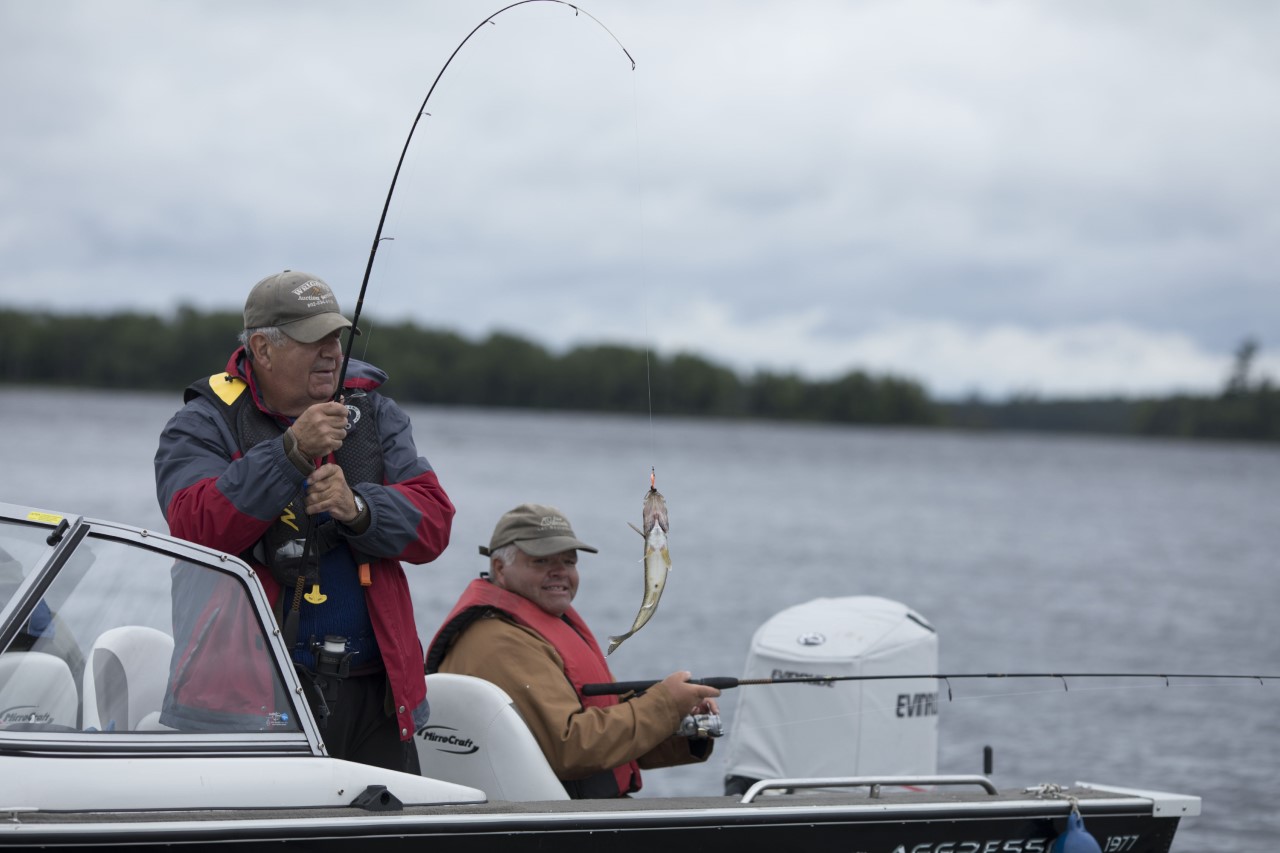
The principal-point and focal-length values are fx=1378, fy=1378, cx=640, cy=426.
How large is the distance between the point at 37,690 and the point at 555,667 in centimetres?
165

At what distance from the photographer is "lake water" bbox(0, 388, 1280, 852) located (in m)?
11.3

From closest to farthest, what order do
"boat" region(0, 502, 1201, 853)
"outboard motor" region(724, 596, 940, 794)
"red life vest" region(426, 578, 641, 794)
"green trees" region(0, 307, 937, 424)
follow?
"boat" region(0, 502, 1201, 853) → "red life vest" region(426, 578, 641, 794) → "outboard motor" region(724, 596, 940, 794) → "green trees" region(0, 307, 937, 424)

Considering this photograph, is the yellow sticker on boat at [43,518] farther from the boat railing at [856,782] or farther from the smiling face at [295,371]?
the boat railing at [856,782]

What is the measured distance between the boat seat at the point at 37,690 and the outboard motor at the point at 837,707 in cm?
307

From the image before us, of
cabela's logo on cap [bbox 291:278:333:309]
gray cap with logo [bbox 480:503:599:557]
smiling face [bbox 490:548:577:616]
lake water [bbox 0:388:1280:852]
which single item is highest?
cabela's logo on cap [bbox 291:278:333:309]

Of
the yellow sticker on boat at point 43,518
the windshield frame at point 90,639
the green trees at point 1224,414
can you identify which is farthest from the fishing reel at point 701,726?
the green trees at point 1224,414

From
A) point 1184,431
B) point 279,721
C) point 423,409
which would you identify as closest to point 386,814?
point 279,721

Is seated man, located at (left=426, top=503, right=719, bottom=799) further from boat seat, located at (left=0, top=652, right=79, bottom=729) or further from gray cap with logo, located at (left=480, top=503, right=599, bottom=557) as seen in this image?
boat seat, located at (left=0, top=652, right=79, bottom=729)

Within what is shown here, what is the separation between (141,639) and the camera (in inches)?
134

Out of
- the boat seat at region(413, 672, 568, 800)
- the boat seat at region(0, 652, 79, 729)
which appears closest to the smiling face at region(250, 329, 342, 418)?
the boat seat at region(0, 652, 79, 729)

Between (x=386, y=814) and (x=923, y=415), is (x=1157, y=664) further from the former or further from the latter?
(x=923, y=415)

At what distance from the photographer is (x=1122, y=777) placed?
10570 mm

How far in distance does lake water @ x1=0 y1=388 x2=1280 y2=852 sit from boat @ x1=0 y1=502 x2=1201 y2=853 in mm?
2390

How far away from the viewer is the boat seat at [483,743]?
4.09 meters
